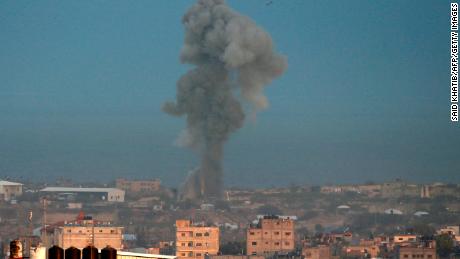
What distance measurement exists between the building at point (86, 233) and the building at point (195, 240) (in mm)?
1478

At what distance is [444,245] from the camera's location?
41.3m

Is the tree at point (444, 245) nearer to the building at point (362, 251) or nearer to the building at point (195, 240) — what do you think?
the building at point (362, 251)

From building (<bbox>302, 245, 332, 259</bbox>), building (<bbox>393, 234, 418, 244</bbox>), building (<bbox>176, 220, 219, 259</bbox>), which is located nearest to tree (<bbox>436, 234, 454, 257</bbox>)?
building (<bbox>393, 234, 418, 244</bbox>)

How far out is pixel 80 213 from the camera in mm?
50125

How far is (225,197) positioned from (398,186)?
17.3 ft

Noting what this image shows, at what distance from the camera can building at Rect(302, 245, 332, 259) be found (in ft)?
134

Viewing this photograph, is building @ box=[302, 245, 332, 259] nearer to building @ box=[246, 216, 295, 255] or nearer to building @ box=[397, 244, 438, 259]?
building @ box=[246, 216, 295, 255]

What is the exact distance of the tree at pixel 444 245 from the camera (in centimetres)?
4017

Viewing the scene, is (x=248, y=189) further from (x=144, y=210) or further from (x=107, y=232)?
(x=107, y=232)

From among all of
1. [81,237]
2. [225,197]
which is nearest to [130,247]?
[81,237]

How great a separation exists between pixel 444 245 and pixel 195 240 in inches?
241

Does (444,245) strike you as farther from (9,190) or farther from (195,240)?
(9,190)

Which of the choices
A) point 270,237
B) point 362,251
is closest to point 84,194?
point 270,237

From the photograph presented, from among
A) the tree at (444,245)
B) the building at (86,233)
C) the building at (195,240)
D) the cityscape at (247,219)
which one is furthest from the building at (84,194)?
the tree at (444,245)
